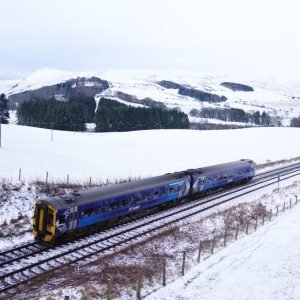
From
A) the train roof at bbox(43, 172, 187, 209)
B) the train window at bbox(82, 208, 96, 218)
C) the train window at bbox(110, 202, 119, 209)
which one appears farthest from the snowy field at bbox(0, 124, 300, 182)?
the train window at bbox(82, 208, 96, 218)

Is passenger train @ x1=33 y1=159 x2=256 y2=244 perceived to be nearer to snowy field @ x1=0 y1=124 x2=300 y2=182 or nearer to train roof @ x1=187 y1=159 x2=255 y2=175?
train roof @ x1=187 y1=159 x2=255 y2=175

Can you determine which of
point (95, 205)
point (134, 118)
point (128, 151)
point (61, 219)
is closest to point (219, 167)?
point (95, 205)

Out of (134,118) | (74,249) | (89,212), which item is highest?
(134,118)

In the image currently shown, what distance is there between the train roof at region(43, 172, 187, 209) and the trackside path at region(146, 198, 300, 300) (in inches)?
324

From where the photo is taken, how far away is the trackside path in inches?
686

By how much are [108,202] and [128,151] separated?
2023 inches

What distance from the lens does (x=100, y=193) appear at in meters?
26.5

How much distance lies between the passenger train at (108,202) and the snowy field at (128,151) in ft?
36.8

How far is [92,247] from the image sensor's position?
23.7m

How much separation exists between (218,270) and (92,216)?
358 inches

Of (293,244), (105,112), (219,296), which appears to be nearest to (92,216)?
(219,296)

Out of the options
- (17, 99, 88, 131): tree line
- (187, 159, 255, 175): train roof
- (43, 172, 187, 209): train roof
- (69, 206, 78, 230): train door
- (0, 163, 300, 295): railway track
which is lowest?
(0, 163, 300, 295): railway track

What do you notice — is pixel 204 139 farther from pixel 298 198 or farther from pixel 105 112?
pixel 298 198

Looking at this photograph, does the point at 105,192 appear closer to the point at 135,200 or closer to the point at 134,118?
the point at 135,200
